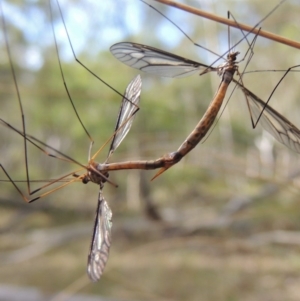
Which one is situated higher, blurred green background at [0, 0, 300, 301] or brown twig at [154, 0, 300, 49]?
blurred green background at [0, 0, 300, 301]

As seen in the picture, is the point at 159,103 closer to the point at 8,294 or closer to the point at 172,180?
the point at 172,180

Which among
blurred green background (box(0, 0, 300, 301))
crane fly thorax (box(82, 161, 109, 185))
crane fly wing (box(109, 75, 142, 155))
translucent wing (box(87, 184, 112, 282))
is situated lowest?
translucent wing (box(87, 184, 112, 282))

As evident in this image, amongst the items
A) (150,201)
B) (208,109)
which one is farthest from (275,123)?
(150,201)

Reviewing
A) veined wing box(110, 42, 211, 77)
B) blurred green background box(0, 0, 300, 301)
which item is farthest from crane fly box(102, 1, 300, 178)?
blurred green background box(0, 0, 300, 301)

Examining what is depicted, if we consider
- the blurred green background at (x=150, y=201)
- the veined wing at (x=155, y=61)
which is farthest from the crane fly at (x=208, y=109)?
the blurred green background at (x=150, y=201)

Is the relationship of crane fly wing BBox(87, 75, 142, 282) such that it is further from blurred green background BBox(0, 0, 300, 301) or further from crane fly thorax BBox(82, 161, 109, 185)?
blurred green background BBox(0, 0, 300, 301)

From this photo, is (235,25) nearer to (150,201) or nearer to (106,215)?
(106,215)

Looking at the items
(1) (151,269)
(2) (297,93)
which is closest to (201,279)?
(1) (151,269)
